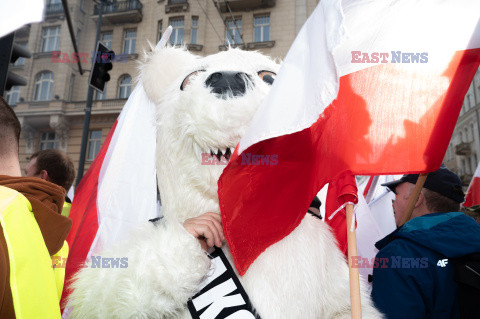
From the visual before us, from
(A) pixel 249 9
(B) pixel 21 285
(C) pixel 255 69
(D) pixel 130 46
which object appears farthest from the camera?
(D) pixel 130 46

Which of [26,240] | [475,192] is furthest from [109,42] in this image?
[26,240]

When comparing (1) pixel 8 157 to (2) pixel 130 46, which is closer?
(1) pixel 8 157

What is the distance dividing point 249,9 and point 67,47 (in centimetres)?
903

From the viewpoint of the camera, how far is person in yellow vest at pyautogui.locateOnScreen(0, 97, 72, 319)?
3.22ft

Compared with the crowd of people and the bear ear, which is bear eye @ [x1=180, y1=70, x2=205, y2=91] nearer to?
the bear ear

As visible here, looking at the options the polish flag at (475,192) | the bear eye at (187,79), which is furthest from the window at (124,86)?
the bear eye at (187,79)

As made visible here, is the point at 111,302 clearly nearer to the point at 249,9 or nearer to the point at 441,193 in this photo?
the point at 441,193

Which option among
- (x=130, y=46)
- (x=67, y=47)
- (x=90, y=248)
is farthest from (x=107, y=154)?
(x=67, y=47)

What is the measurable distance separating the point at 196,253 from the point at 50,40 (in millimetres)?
19364

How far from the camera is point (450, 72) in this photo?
1384 millimetres

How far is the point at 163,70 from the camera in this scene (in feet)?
5.60

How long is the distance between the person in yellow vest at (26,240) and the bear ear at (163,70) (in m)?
0.65

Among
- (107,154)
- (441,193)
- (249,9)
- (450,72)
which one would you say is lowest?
(441,193)

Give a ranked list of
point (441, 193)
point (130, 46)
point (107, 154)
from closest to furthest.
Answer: point (441, 193)
point (107, 154)
point (130, 46)
